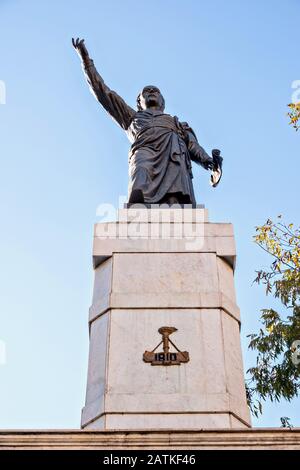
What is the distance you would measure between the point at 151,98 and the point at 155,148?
142cm

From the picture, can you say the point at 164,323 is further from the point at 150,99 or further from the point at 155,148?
the point at 150,99

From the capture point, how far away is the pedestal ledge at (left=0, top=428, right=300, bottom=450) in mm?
5695

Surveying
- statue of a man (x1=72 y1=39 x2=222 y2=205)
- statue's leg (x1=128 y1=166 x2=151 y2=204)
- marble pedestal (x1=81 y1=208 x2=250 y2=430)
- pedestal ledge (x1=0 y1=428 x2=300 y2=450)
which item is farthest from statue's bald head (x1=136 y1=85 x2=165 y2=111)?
pedestal ledge (x1=0 y1=428 x2=300 y2=450)

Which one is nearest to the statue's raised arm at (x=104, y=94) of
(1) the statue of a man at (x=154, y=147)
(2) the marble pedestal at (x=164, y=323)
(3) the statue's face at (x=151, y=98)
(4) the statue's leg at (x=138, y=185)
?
(1) the statue of a man at (x=154, y=147)

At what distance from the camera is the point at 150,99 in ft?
37.4

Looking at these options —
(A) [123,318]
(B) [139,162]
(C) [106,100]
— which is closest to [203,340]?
(A) [123,318]

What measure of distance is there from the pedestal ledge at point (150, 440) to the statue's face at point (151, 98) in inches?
261

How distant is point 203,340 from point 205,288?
729 mm

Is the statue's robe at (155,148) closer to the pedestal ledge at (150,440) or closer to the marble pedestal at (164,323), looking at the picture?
the marble pedestal at (164,323)

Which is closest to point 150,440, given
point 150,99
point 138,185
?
point 138,185

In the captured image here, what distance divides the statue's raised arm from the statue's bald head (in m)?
0.21

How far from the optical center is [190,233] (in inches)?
343

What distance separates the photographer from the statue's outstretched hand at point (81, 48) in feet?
36.9
